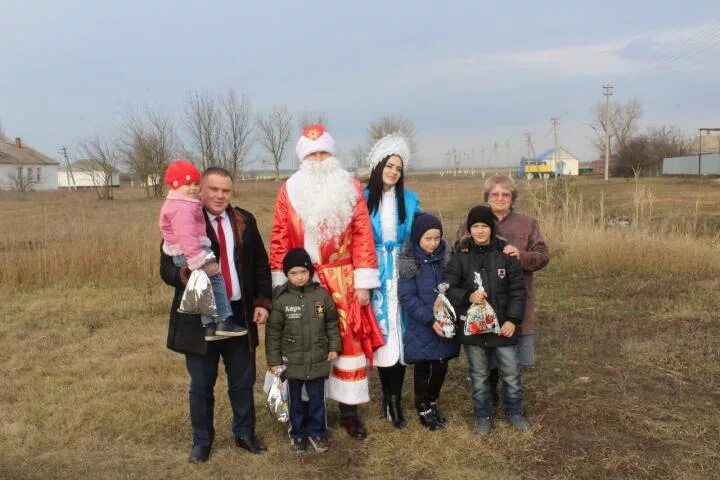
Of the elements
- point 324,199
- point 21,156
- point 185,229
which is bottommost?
point 185,229

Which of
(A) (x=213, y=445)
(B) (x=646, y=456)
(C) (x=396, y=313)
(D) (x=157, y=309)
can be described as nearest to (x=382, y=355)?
(C) (x=396, y=313)

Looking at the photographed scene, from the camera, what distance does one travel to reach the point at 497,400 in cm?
380

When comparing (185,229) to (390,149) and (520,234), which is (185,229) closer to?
(390,149)

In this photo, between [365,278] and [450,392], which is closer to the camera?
[365,278]

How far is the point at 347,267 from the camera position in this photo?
3316 mm

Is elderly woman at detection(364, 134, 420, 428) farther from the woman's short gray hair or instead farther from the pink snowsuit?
the pink snowsuit

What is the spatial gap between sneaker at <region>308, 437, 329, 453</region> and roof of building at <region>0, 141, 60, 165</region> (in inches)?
2209

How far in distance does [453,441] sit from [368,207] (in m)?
1.38

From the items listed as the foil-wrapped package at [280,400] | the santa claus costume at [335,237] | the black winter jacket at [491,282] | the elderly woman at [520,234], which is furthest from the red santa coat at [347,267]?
the elderly woman at [520,234]

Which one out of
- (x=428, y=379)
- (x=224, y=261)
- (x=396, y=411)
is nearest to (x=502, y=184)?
(x=428, y=379)

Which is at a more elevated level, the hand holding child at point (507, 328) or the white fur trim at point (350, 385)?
the hand holding child at point (507, 328)

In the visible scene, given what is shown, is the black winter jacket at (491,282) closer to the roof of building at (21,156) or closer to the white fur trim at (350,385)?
the white fur trim at (350,385)

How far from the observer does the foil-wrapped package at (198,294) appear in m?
2.78

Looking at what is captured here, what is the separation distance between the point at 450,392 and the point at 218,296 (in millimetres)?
1952
